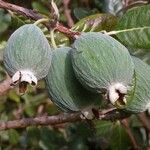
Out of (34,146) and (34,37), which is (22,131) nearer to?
(34,146)

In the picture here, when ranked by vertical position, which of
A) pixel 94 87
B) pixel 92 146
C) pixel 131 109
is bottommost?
pixel 92 146

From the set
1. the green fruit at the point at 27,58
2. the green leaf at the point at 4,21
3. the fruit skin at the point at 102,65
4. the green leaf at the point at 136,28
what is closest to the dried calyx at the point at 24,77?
the green fruit at the point at 27,58

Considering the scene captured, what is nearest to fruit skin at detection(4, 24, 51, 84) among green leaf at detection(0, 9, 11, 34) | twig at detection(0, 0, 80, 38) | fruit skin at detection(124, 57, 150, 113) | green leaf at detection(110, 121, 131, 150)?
twig at detection(0, 0, 80, 38)

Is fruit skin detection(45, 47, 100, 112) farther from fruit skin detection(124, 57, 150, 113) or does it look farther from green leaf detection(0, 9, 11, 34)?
green leaf detection(0, 9, 11, 34)

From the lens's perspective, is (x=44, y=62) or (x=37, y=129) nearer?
(x=44, y=62)

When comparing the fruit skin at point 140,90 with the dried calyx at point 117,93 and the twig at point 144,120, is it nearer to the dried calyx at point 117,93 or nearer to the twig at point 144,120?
the dried calyx at point 117,93

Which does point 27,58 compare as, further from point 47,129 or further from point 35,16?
point 47,129

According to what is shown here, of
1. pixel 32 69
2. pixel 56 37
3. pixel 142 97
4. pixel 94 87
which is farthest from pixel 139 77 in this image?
pixel 56 37
